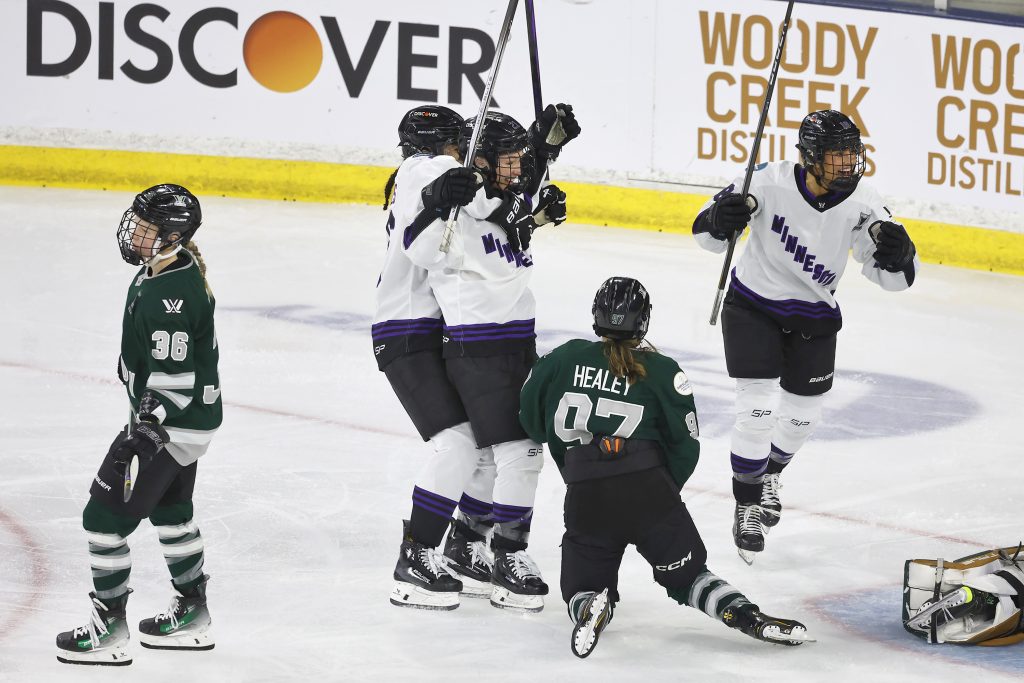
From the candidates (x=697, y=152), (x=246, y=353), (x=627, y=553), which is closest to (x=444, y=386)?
(x=627, y=553)

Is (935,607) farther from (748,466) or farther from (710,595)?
(748,466)

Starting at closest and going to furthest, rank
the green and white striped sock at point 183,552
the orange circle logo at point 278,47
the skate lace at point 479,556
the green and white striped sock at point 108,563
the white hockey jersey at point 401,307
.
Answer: the green and white striped sock at point 108,563
the green and white striped sock at point 183,552
the white hockey jersey at point 401,307
the skate lace at point 479,556
the orange circle logo at point 278,47

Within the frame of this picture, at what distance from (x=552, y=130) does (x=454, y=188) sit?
65 centimetres

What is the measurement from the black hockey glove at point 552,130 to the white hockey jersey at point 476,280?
15.4 inches

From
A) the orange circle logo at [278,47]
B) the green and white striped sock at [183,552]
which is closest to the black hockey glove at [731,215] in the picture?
the green and white striped sock at [183,552]

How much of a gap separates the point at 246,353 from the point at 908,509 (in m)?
3.03

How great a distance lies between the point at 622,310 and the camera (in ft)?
12.1

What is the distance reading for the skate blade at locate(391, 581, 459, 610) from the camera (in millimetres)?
3934

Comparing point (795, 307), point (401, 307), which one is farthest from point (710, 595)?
point (795, 307)

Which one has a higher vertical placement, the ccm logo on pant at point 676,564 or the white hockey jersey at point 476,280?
the white hockey jersey at point 476,280

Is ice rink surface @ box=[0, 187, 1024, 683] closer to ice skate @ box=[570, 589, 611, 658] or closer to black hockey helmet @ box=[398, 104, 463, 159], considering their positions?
ice skate @ box=[570, 589, 611, 658]

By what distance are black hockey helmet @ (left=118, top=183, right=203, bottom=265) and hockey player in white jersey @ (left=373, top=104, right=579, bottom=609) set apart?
2.19ft

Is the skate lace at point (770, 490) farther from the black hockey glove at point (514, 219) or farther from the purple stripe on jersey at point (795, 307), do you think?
the black hockey glove at point (514, 219)

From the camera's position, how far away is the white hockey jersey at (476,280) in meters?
3.94
